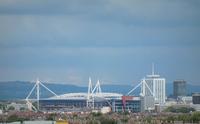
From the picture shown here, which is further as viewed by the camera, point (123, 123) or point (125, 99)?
point (125, 99)

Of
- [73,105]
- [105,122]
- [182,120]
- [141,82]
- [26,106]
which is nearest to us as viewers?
[105,122]

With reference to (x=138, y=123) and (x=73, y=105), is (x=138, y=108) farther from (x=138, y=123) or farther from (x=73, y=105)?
(x=138, y=123)

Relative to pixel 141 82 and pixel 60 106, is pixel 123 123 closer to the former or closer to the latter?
pixel 60 106

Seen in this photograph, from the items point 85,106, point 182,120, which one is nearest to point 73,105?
point 85,106

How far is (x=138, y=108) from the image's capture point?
154 meters

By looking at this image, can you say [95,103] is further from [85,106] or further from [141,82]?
[141,82]

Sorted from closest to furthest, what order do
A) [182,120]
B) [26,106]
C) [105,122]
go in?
[105,122]
[182,120]
[26,106]

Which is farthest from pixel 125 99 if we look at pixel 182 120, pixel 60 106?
pixel 182 120

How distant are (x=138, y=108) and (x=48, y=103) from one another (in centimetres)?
1773

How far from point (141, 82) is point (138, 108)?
38868 millimetres

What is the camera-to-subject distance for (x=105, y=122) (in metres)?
81.0

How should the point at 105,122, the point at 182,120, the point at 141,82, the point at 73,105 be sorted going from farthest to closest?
the point at 141,82, the point at 73,105, the point at 182,120, the point at 105,122

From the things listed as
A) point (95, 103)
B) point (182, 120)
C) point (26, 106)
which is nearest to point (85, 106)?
point (95, 103)

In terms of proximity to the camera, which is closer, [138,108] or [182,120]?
[182,120]
